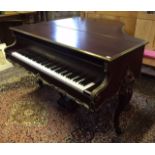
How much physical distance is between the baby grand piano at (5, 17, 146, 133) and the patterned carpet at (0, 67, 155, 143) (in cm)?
20

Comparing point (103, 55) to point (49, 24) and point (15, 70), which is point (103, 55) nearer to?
point (49, 24)

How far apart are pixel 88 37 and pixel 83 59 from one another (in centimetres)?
32

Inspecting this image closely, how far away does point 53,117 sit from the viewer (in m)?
2.03

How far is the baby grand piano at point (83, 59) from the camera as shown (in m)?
1.32

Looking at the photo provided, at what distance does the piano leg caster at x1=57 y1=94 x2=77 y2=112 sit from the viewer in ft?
6.68

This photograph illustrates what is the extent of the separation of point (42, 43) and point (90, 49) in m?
0.58

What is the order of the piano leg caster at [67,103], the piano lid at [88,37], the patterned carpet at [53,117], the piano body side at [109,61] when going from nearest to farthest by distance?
the piano body side at [109,61] → the piano lid at [88,37] → the patterned carpet at [53,117] → the piano leg caster at [67,103]

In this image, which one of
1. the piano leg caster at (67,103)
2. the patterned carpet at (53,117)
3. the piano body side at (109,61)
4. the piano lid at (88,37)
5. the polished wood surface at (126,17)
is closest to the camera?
the piano body side at (109,61)

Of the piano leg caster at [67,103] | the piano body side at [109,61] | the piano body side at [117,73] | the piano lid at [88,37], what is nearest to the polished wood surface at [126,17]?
the piano lid at [88,37]

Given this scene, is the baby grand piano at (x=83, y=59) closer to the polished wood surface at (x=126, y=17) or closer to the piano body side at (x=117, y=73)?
the piano body side at (x=117, y=73)

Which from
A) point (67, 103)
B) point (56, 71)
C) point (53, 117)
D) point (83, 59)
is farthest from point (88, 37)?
point (53, 117)

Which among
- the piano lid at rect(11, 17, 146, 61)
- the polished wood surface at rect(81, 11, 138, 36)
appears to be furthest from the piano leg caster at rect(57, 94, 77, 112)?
the polished wood surface at rect(81, 11, 138, 36)

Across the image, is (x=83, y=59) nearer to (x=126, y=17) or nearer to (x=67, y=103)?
(x=67, y=103)

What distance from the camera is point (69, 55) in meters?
1.58
